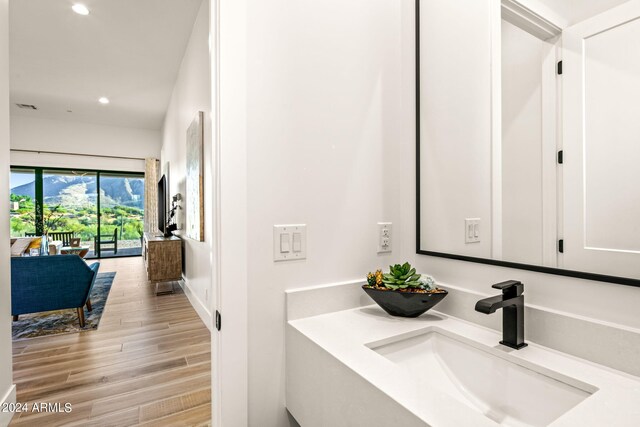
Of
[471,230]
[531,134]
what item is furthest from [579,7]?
[471,230]

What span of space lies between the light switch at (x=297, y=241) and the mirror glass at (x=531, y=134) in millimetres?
493

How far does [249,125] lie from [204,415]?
5.47 feet

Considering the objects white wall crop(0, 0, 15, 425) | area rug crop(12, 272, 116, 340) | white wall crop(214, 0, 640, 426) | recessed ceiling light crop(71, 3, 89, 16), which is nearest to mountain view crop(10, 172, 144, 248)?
area rug crop(12, 272, 116, 340)

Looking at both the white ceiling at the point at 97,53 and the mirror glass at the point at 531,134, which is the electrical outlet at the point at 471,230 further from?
the white ceiling at the point at 97,53

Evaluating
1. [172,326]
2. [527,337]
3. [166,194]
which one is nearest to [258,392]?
[527,337]

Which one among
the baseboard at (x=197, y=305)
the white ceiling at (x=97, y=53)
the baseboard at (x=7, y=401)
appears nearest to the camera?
the baseboard at (x=7, y=401)

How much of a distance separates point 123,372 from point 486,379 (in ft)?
7.76

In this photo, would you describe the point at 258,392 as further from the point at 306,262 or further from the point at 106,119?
the point at 106,119

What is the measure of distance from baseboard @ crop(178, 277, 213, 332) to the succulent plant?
1.88 m

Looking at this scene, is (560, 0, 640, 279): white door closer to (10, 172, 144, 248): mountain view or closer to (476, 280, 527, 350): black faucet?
(476, 280, 527, 350): black faucet

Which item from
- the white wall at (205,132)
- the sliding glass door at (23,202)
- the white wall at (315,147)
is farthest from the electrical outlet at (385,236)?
the sliding glass door at (23,202)

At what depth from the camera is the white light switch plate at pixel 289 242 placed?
1.04 meters

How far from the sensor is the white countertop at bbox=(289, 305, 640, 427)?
565 mm

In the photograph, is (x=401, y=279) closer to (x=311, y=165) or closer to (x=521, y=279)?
(x=521, y=279)
